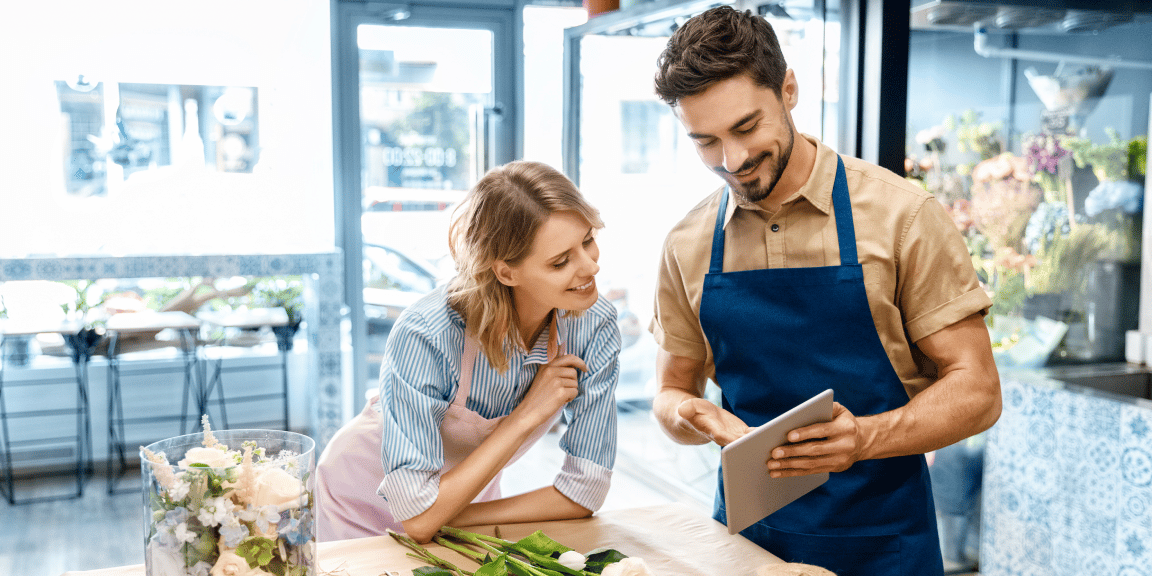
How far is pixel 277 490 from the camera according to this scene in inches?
40.1

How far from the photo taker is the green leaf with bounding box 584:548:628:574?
50.6 inches

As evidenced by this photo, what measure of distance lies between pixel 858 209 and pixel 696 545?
2.06 feet

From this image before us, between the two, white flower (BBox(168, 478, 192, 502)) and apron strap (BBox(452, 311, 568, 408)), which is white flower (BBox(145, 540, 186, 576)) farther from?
apron strap (BBox(452, 311, 568, 408))

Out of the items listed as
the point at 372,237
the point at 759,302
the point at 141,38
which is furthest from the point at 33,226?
the point at 759,302

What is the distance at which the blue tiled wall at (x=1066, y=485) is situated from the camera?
8.11ft

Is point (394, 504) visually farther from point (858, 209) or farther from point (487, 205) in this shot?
point (858, 209)

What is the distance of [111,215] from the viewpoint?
470cm

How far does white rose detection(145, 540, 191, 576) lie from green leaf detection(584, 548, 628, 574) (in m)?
0.49

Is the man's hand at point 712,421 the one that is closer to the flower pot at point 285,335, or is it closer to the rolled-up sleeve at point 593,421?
the rolled-up sleeve at point 593,421

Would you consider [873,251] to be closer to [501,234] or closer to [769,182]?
[769,182]

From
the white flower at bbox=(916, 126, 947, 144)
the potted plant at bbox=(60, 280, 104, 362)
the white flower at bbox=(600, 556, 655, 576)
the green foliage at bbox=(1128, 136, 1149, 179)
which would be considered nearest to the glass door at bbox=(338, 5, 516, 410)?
the potted plant at bbox=(60, 280, 104, 362)

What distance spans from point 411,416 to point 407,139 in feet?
12.5

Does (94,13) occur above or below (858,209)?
above

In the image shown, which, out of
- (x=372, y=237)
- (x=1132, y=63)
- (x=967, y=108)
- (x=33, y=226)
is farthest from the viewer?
(x=372, y=237)
